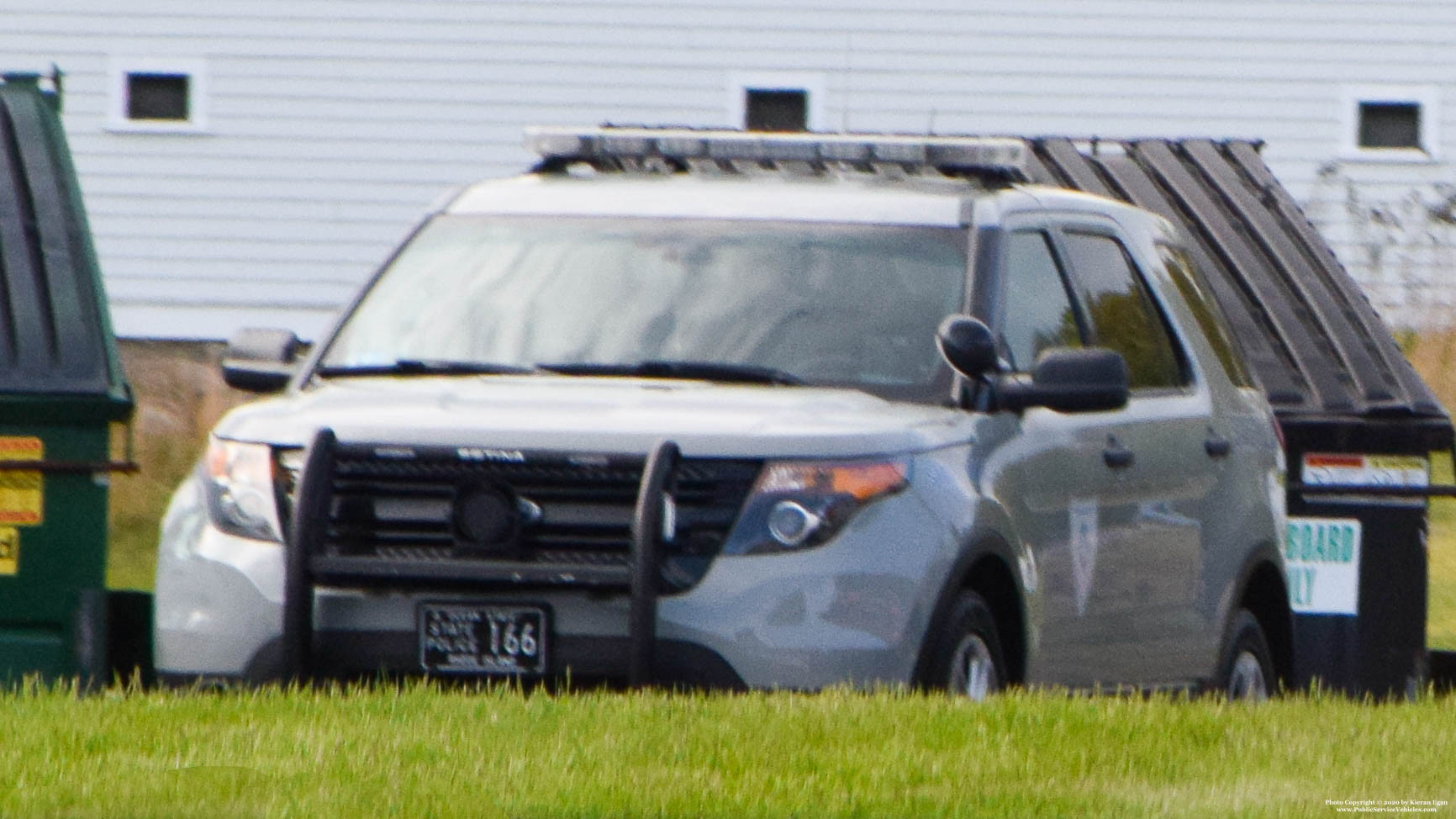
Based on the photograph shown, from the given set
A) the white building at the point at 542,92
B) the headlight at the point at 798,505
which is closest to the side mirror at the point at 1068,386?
the headlight at the point at 798,505

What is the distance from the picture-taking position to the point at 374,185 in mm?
22750

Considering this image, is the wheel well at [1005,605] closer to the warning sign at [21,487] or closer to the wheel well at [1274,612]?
the wheel well at [1274,612]

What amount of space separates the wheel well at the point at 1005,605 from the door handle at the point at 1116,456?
0.66 meters

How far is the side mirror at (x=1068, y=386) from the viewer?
675 centimetres

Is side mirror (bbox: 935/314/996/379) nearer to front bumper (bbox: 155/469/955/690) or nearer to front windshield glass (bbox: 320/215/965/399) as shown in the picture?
front windshield glass (bbox: 320/215/965/399)

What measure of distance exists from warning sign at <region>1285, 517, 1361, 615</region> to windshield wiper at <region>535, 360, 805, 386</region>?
120 inches

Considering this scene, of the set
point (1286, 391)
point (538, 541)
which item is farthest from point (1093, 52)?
point (538, 541)

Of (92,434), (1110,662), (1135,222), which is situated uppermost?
(1135,222)

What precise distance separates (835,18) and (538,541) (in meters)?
A: 16.3

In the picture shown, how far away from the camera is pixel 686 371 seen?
6.84 m

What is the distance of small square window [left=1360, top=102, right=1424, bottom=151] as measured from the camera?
22.3 meters

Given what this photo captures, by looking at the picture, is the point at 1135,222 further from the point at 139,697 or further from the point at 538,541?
the point at 139,697

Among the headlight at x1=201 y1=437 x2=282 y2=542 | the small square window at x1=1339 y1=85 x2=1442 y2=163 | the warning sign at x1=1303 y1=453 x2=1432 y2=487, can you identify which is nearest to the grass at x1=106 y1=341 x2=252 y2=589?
the warning sign at x1=1303 y1=453 x2=1432 y2=487

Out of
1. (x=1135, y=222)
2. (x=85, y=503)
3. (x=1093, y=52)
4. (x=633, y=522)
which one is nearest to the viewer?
(x=633, y=522)
